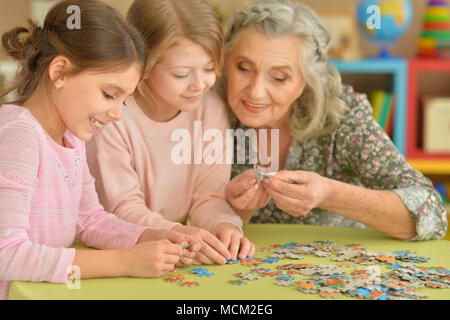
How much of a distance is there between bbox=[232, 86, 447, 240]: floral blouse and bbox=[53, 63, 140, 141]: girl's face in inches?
28.8

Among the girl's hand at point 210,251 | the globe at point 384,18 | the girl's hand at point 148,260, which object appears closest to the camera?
the girl's hand at point 148,260

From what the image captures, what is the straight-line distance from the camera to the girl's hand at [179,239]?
1.45 m

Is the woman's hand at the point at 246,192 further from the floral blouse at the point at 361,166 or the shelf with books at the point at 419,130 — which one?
the shelf with books at the point at 419,130

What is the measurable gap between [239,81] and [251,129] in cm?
20

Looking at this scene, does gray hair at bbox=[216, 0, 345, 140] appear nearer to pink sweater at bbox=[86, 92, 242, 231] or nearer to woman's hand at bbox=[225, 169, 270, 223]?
pink sweater at bbox=[86, 92, 242, 231]

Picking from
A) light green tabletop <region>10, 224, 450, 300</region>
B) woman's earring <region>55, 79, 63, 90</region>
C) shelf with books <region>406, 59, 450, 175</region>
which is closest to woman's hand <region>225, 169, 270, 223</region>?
light green tabletop <region>10, 224, 450, 300</region>

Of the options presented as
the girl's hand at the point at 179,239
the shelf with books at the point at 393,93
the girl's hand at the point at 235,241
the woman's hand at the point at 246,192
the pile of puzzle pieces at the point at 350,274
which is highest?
the shelf with books at the point at 393,93

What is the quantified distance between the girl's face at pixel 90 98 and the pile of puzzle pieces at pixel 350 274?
415 mm

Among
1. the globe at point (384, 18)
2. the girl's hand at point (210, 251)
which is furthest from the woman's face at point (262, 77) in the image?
the globe at point (384, 18)

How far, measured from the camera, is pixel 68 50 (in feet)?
4.61

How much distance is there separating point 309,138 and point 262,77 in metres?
0.32

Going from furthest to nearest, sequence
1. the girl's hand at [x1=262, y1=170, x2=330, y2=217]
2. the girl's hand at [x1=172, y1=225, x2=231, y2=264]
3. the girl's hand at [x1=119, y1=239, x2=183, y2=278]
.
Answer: the girl's hand at [x1=262, y1=170, x2=330, y2=217] < the girl's hand at [x1=172, y1=225, x2=231, y2=264] < the girl's hand at [x1=119, y1=239, x2=183, y2=278]

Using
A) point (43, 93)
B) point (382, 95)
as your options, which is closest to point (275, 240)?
point (43, 93)

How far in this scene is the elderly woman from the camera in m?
1.77
